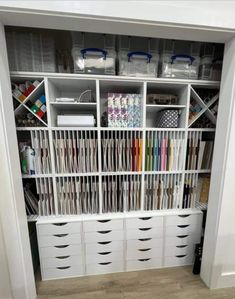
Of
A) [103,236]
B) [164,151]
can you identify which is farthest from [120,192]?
[164,151]

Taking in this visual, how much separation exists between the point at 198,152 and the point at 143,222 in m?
0.85

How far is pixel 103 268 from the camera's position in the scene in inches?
63.7

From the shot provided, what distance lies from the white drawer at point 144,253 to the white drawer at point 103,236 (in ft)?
0.75

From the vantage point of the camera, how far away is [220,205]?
1330mm

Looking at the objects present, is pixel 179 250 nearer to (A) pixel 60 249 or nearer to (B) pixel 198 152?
(B) pixel 198 152

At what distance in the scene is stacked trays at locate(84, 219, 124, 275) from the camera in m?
1.52

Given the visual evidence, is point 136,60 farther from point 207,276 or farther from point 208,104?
point 207,276

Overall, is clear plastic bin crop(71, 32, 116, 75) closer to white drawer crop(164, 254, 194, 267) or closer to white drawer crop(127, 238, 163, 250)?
white drawer crop(127, 238, 163, 250)

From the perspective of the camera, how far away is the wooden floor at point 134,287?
144 cm

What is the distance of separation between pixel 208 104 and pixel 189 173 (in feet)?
2.17

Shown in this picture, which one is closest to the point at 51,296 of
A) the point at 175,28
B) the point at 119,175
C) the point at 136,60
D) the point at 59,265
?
the point at 59,265

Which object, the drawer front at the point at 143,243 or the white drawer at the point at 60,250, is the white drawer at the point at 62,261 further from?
the drawer front at the point at 143,243

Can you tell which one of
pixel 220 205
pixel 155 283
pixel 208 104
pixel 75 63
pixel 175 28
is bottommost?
pixel 155 283

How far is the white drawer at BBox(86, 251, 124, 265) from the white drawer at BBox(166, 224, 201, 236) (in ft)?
1.72
